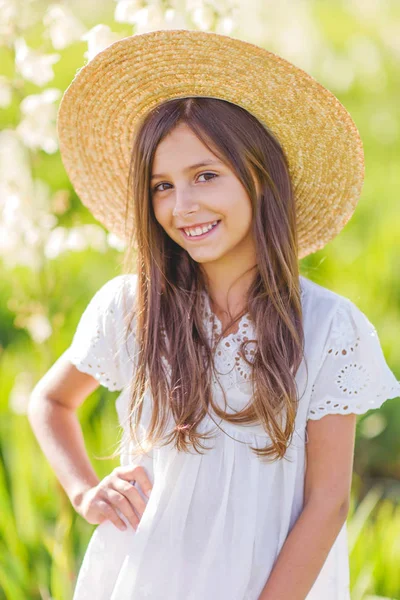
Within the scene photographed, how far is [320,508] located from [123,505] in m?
0.40

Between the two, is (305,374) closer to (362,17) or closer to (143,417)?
(143,417)

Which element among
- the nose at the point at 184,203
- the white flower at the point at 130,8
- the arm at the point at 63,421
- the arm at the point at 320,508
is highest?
the white flower at the point at 130,8

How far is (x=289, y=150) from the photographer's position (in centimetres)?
155

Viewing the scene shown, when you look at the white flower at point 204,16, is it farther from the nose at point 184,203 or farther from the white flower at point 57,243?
the white flower at point 57,243

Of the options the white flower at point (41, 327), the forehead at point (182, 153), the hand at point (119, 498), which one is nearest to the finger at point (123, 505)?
the hand at point (119, 498)

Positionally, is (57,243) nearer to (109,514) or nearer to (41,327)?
(41,327)

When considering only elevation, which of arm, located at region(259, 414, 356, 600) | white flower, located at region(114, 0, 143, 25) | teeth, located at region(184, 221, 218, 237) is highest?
white flower, located at region(114, 0, 143, 25)

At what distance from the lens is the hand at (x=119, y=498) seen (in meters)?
1.52

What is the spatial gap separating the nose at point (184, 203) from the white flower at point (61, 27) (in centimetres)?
69

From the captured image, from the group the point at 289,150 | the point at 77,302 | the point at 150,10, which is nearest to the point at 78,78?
the point at 150,10

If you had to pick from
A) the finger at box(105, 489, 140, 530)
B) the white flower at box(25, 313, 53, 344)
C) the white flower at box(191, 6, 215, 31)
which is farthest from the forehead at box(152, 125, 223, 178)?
the white flower at box(25, 313, 53, 344)

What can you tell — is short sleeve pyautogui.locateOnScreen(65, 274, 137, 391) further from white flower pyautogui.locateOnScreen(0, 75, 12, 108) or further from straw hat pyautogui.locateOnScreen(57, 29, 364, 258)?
white flower pyautogui.locateOnScreen(0, 75, 12, 108)

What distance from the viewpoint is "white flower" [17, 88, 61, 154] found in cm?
196

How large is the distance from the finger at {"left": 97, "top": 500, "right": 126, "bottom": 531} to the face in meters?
0.54
